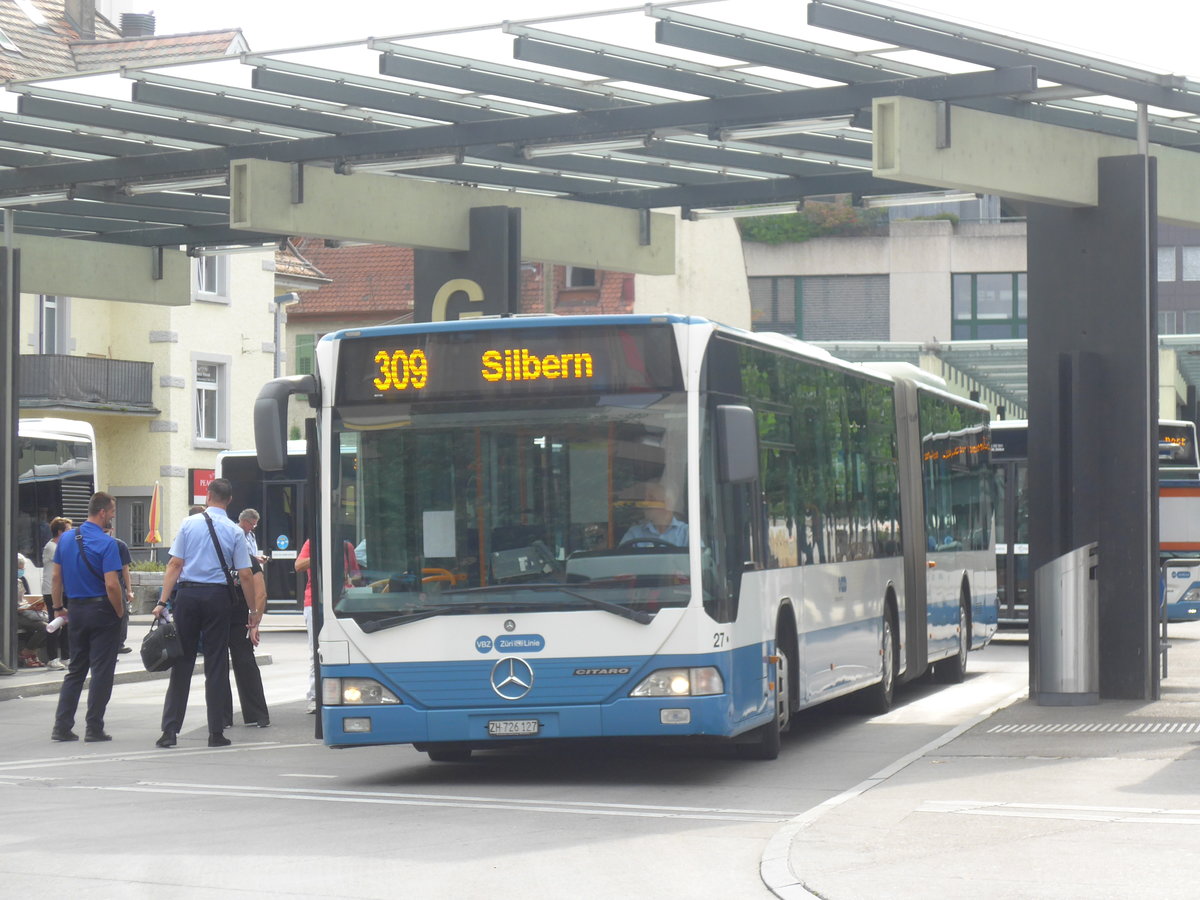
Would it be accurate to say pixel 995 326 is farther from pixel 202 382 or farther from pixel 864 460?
pixel 864 460

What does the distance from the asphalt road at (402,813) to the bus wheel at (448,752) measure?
0.26 ft

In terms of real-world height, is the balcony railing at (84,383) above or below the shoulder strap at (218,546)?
above

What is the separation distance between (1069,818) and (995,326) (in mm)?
54893

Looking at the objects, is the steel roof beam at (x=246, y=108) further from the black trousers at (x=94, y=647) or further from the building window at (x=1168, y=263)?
the building window at (x=1168, y=263)

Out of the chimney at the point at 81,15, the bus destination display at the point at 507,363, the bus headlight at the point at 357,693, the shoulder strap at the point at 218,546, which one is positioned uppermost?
the chimney at the point at 81,15

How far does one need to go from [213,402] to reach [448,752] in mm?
39782

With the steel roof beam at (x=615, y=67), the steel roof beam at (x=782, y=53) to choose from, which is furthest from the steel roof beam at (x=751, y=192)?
the steel roof beam at (x=615, y=67)

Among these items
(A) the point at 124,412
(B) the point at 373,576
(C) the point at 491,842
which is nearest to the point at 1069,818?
(C) the point at 491,842

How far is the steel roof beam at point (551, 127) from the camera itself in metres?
15.0

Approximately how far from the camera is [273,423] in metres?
12.1

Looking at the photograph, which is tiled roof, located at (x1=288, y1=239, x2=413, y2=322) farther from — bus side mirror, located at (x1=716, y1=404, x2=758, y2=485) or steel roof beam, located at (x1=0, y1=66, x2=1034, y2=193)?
bus side mirror, located at (x1=716, y1=404, x2=758, y2=485)

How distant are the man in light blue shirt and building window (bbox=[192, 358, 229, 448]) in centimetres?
4107

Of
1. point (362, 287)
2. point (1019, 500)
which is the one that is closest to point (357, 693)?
point (1019, 500)

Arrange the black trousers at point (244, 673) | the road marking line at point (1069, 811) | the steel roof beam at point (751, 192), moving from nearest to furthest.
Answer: the road marking line at point (1069, 811) < the black trousers at point (244, 673) < the steel roof beam at point (751, 192)
